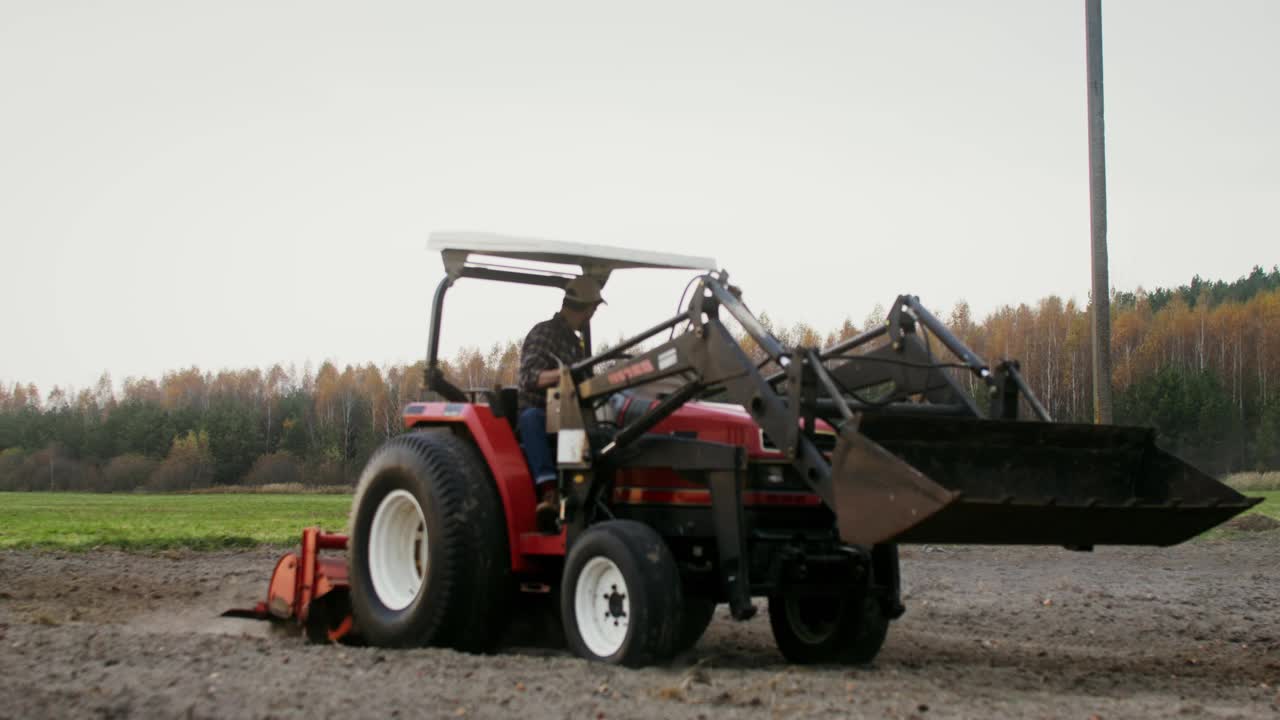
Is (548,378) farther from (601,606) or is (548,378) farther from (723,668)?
(723,668)

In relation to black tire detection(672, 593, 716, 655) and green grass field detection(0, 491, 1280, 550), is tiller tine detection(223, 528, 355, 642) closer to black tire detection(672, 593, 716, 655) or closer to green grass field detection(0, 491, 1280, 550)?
black tire detection(672, 593, 716, 655)

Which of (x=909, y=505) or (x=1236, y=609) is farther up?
(x=909, y=505)

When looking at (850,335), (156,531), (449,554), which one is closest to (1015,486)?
(449,554)

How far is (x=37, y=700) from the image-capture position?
5.52 metres

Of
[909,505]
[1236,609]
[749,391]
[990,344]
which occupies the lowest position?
[1236,609]

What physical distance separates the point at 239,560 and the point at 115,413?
254 feet

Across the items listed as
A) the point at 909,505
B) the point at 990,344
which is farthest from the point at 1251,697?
the point at 990,344

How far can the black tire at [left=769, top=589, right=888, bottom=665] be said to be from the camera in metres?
7.64

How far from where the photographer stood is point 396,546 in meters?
8.47

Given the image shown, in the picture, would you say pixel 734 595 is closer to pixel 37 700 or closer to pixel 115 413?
pixel 37 700

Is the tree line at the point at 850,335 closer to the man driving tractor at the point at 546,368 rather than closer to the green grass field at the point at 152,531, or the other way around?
the green grass field at the point at 152,531

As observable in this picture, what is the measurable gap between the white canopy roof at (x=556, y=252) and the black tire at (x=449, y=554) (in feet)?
3.85

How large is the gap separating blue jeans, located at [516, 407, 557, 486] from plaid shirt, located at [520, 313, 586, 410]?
4.6 inches

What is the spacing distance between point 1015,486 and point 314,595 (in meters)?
4.73
